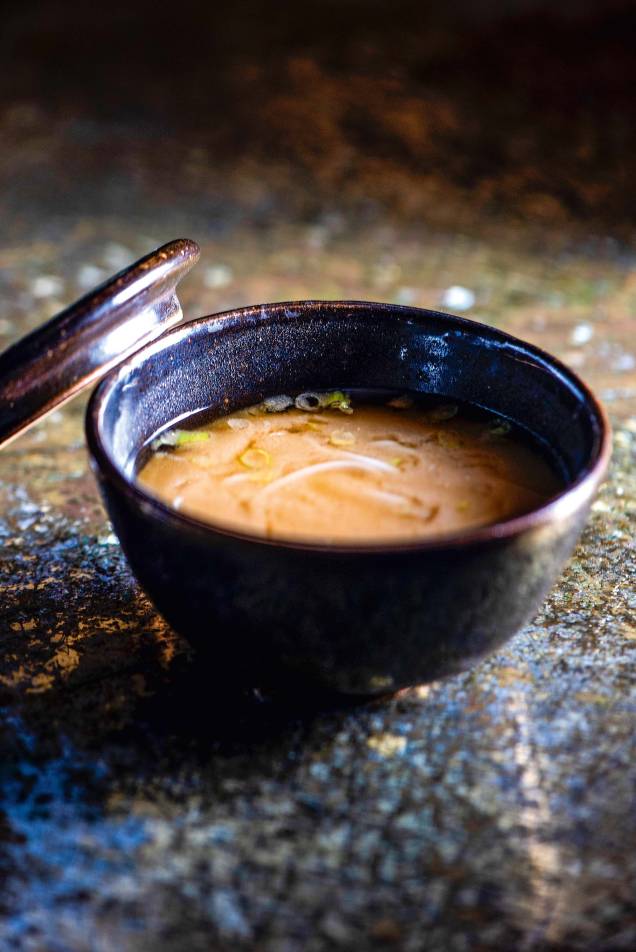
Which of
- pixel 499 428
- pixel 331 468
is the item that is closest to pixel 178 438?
pixel 331 468

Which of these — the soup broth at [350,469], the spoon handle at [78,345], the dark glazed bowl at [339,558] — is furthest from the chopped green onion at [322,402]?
the spoon handle at [78,345]

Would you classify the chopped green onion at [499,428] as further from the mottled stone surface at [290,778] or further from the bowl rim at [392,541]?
the mottled stone surface at [290,778]

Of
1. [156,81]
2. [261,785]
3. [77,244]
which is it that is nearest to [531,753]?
[261,785]

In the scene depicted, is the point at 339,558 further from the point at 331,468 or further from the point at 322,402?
the point at 322,402

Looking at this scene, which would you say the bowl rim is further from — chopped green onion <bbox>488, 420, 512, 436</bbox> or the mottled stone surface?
the mottled stone surface

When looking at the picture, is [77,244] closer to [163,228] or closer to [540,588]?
[163,228]
